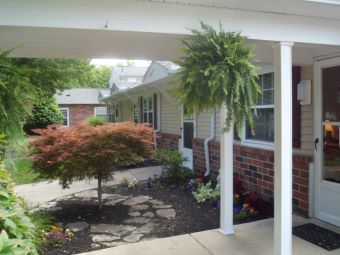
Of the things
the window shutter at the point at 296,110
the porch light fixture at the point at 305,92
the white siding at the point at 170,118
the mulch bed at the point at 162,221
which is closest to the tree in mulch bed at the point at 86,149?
the mulch bed at the point at 162,221

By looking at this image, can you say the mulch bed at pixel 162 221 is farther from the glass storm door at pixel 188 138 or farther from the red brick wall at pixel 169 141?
the red brick wall at pixel 169 141

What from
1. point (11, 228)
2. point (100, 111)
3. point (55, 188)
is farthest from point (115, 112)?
point (11, 228)

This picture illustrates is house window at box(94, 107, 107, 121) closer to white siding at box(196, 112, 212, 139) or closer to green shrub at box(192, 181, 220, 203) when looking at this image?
white siding at box(196, 112, 212, 139)

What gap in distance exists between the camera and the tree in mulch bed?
5488 mm

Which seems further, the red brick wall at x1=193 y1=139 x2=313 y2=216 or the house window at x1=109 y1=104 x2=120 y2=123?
the house window at x1=109 y1=104 x2=120 y2=123

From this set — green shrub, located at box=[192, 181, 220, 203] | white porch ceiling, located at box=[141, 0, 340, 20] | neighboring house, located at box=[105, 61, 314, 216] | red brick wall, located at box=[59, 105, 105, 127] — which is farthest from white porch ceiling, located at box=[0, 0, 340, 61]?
red brick wall, located at box=[59, 105, 105, 127]

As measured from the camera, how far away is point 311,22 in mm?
3469

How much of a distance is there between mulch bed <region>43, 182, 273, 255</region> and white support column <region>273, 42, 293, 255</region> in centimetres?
159

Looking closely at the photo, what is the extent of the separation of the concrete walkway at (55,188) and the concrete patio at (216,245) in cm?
292

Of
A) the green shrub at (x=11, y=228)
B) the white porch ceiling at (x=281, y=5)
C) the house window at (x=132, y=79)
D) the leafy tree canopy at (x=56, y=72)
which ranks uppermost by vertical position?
the house window at (x=132, y=79)

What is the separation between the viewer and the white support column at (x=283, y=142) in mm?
3422

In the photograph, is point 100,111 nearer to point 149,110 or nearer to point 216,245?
point 149,110

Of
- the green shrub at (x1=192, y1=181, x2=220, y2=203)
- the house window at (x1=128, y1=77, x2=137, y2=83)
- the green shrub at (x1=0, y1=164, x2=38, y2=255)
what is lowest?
the green shrub at (x1=192, y1=181, x2=220, y2=203)

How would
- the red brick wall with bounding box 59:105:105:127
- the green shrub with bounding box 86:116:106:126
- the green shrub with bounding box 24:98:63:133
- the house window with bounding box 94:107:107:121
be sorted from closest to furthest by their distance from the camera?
the green shrub with bounding box 86:116:106:126
the green shrub with bounding box 24:98:63:133
the red brick wall with bounding box 59:105:105:127
the house window with bounding box 94:107:107:121
